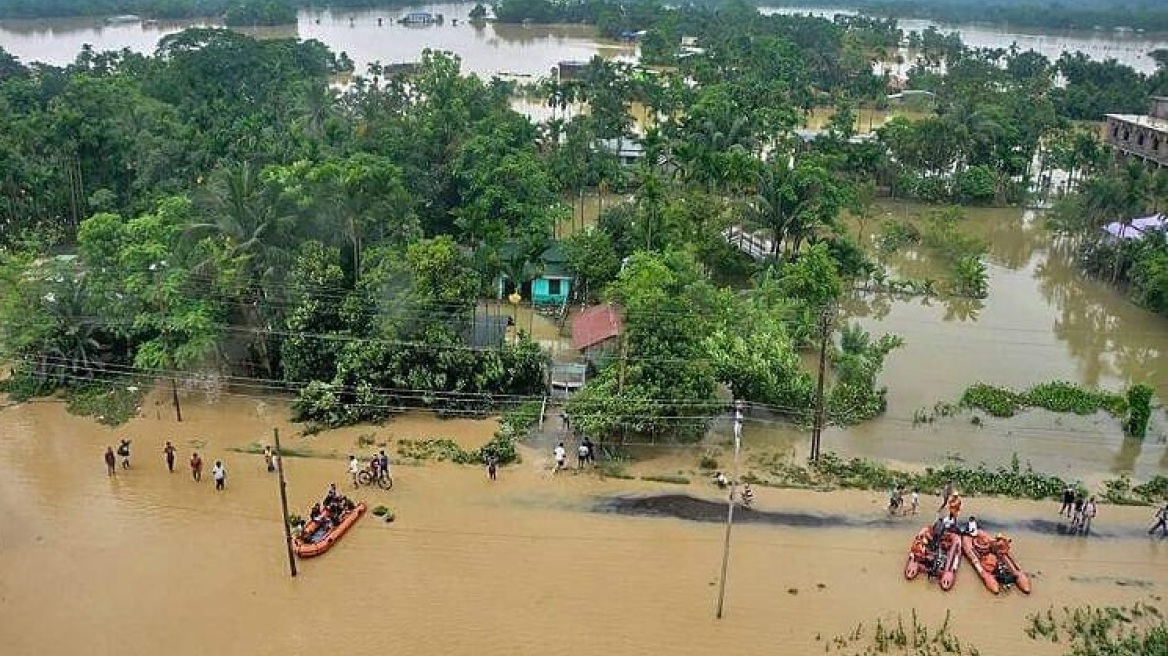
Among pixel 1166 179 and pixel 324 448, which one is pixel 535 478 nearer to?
pixel 324 448

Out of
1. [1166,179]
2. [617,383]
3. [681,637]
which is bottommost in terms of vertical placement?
[681,637]

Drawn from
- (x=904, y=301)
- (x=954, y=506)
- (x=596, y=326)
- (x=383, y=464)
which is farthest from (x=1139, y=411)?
(x=383, y=464)

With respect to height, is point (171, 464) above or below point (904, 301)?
below

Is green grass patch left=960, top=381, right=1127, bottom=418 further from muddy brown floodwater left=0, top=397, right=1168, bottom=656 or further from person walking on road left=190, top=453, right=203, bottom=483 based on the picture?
person walking on road left=190, top=453, right=203, bottom=483

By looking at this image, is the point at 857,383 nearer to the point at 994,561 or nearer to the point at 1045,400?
the point at 1045,400


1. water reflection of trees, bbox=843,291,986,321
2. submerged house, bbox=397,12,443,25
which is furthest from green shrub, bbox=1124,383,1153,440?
submerged house, bbox=397,12,443,25

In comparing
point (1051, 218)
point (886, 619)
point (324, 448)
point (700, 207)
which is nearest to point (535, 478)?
point (324, 448)
